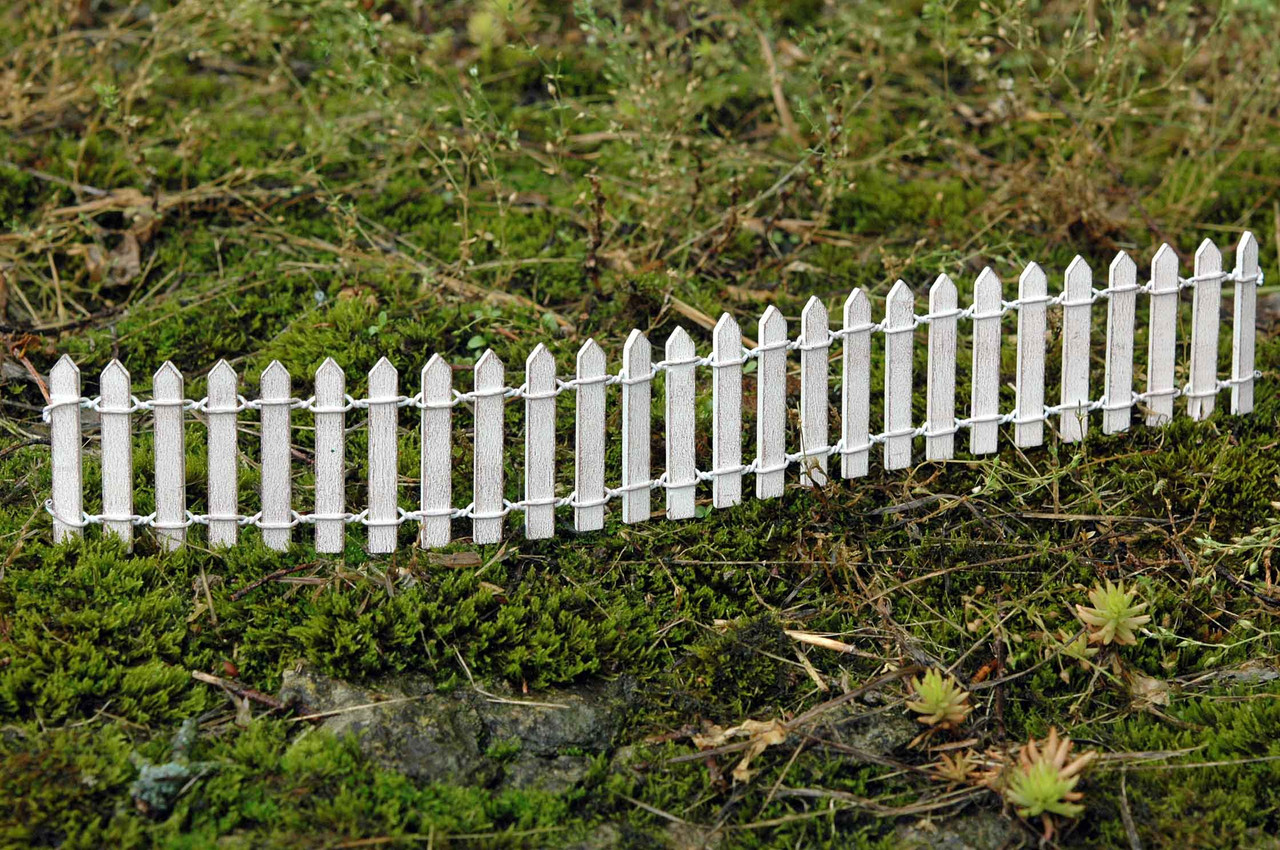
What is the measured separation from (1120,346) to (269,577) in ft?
10.8

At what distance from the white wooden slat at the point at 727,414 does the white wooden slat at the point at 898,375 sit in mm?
572

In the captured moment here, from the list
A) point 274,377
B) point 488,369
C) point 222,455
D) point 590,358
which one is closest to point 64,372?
point 222,455

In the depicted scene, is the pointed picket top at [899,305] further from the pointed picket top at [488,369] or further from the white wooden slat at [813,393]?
the pointed picket top at [488,369]

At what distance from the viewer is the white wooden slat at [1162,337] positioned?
17.1 feet

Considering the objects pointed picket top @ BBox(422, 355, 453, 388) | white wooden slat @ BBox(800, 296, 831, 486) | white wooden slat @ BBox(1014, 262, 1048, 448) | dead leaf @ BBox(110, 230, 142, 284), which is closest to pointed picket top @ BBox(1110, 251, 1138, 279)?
white wooden slat @ BBox(1014, 262, 1048, 448)

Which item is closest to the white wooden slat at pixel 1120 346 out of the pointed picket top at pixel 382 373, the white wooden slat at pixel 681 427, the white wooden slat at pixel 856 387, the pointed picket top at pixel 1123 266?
the pointed picket top at pixel 1123 266

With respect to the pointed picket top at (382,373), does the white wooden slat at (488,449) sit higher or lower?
lower

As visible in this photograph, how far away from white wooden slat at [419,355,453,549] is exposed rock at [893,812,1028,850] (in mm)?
1880

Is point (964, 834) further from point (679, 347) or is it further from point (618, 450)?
point (618, 450)

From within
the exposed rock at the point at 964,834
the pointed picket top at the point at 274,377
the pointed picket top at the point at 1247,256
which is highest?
the pointed picket top at the point at 1247,256

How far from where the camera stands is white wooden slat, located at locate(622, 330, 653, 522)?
465 cm

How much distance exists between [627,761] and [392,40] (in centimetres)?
506

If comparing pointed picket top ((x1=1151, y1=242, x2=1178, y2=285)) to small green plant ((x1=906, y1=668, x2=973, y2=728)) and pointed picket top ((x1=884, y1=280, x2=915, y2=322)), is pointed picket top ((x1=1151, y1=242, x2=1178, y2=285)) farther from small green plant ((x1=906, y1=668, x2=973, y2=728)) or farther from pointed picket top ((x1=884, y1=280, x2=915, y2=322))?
small green plant ((x1=906, y1=668, x2=973, y2=728))

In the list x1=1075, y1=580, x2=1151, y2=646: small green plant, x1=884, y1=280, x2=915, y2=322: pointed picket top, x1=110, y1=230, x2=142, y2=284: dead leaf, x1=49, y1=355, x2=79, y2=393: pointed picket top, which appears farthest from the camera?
x1=110, y1=230, x2=142, y2=284: dead leaf
